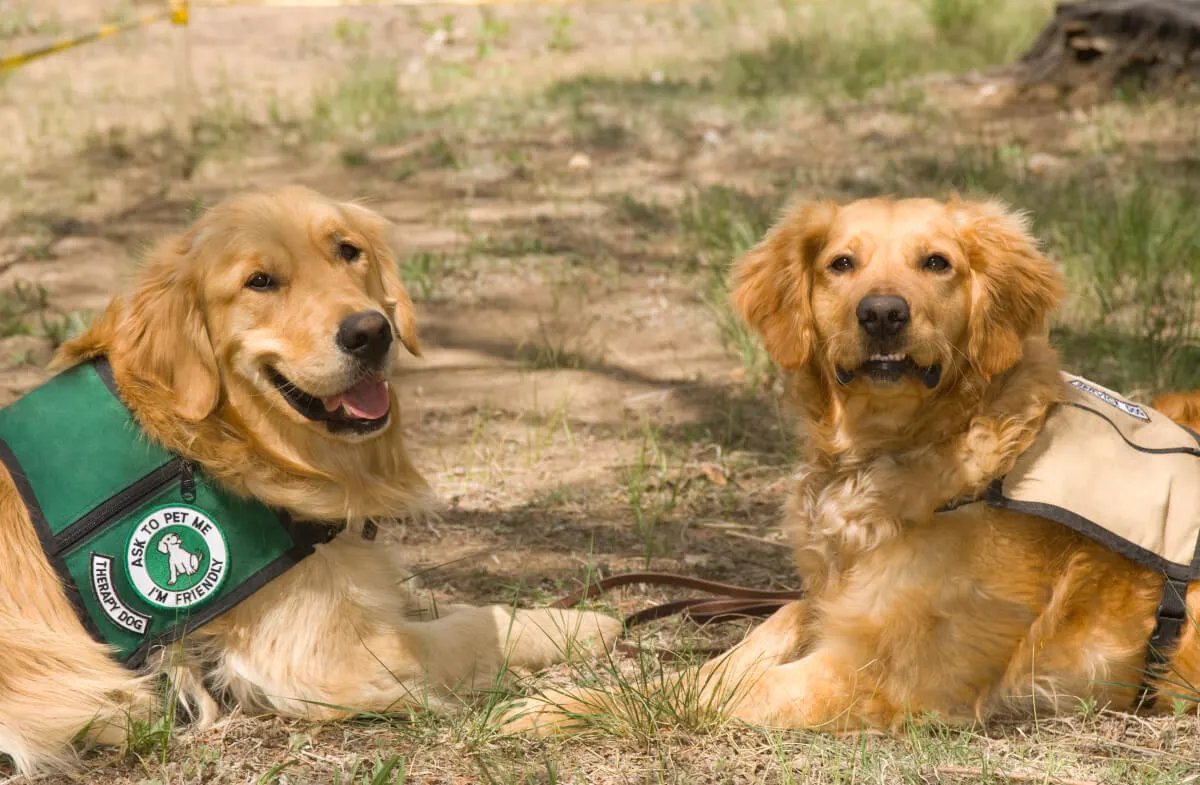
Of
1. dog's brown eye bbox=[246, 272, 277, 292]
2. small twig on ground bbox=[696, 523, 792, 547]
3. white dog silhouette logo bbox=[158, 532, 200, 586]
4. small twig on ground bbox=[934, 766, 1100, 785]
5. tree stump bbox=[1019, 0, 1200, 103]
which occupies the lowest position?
small twig on ground bbox=[696, 523, 792, 547]

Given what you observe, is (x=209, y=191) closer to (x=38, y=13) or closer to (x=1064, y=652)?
(x=1064, y=652)

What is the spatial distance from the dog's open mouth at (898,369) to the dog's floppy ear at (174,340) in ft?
5.25

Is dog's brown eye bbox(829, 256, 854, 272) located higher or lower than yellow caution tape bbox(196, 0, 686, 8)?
higher

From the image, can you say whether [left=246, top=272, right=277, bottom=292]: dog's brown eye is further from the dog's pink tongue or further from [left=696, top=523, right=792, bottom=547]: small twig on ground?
[left=696, top=523, right=792, bottom=547]: small twig on ground

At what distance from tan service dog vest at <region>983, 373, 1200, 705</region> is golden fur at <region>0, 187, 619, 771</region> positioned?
1.24 m

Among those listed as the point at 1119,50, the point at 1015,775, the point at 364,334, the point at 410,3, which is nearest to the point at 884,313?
the point at 1015,775

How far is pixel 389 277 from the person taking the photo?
3527mm

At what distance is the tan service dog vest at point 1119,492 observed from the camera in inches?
116

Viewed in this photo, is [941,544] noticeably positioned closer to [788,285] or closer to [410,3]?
[788,285]

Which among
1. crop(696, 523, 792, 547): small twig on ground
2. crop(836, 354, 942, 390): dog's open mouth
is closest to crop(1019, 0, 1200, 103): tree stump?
crop(696, 523, 792, 547): small twig on ground

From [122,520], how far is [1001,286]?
2.21 meters

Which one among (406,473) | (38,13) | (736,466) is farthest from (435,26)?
(406,473)

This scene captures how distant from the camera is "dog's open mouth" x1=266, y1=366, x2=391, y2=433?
123 inches

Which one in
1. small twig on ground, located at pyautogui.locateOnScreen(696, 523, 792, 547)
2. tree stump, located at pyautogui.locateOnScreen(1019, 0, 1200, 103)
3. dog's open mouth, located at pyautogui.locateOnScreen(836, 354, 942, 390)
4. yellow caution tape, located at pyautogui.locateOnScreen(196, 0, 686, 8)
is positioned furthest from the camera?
yellow caution tape, located at pyautogui.locateOnScreen(196, 0, 686, 8)
